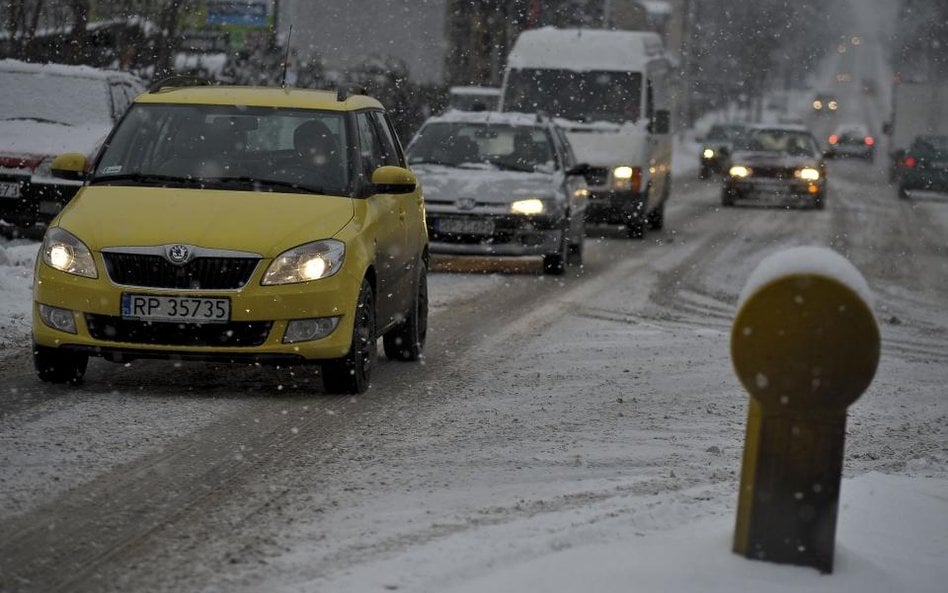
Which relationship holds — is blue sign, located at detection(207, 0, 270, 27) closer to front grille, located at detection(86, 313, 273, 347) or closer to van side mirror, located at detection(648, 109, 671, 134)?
van side mirror, located at detection(648, 109, 671, 134)

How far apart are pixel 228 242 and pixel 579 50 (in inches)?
658

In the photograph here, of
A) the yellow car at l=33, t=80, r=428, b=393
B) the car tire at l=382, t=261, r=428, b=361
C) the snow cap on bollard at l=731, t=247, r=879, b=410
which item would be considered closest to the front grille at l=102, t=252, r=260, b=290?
the yellow car at l=33, t=80, r=428, b=393

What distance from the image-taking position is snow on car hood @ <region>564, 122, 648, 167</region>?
23.1 metres

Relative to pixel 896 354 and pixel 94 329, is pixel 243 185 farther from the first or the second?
pixel 896 354

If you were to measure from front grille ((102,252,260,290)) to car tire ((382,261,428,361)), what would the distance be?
2.01 m

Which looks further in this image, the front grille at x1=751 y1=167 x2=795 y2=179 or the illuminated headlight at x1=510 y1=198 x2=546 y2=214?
the front grille at x1=751 y1=167 x2=795 y2=179

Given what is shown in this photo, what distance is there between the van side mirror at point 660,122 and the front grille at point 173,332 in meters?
16.0

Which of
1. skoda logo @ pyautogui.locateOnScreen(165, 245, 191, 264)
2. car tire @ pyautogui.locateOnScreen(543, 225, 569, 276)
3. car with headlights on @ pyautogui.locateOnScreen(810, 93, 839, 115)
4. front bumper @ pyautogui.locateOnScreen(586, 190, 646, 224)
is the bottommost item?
car with headlights on @ pyautogui.locateOnScreen(810, 93, 839, 115)

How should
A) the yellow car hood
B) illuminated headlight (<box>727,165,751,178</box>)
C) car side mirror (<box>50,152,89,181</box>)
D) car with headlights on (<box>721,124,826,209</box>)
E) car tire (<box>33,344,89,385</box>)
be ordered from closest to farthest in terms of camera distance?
the yellow car hood
car tire (<box>33,344,89,385</box>)
car side mirror (<box>50,152,89,181</box>)
car with headlights on (<box>721,124,826,209</box>)
illuminated headlight (<box>727,165,751,178</box>)

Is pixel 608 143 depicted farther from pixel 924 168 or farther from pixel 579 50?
pixel 924 168

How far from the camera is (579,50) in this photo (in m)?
24.5

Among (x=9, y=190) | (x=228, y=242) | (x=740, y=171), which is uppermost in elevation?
(x=228, y=242)

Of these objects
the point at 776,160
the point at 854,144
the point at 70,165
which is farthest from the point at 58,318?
the point at 854,144

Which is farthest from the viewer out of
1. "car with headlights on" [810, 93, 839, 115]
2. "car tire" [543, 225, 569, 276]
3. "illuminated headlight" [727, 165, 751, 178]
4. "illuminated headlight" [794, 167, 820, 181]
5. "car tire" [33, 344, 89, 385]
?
"car with headlights on" [810, 93, 839, 115]
